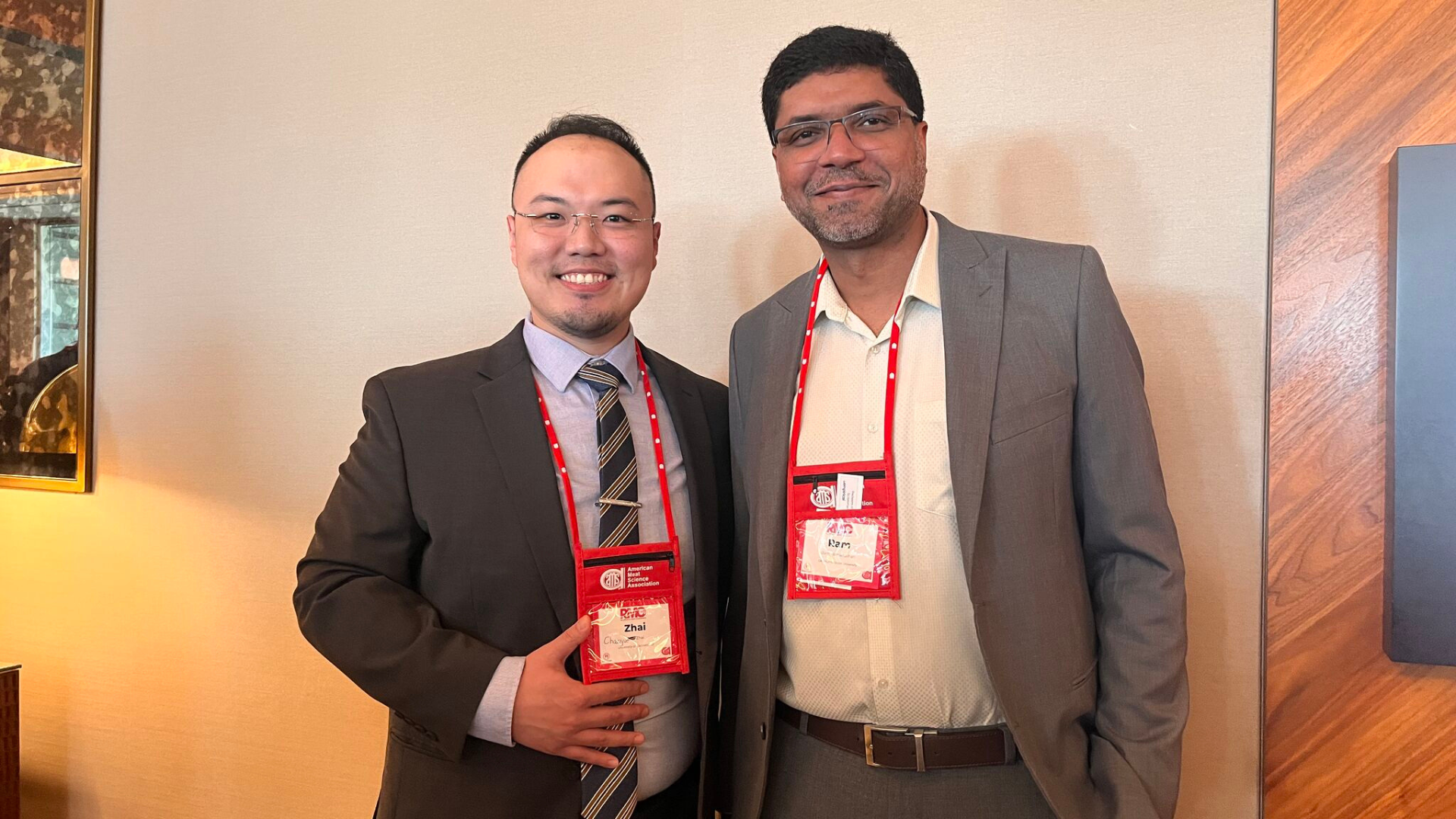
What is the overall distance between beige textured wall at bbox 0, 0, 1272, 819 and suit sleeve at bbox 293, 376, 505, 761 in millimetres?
1031

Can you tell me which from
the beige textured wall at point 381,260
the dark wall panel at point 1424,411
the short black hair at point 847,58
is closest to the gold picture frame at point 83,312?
the beige textured wall at point 381,260

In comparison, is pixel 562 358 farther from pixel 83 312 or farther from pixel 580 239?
pixel 83 312

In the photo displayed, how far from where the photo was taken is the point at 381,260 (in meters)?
2.81

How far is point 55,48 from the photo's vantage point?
3146 mm

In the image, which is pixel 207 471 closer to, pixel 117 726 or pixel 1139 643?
pixel 117 726

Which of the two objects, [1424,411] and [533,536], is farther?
[1424,411]

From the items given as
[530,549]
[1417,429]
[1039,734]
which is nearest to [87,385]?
[530,549]

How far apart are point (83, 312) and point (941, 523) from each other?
117 inches

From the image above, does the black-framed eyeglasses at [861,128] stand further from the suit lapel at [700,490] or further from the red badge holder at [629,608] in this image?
the red badge holder at [629,608]

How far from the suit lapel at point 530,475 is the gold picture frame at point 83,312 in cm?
218

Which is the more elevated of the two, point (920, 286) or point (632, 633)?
point (920, 286)

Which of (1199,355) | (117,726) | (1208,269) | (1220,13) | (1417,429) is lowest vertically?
(117,726)

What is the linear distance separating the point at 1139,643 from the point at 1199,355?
0.80 metres

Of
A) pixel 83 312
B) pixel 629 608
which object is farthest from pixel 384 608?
pixel 83 312
